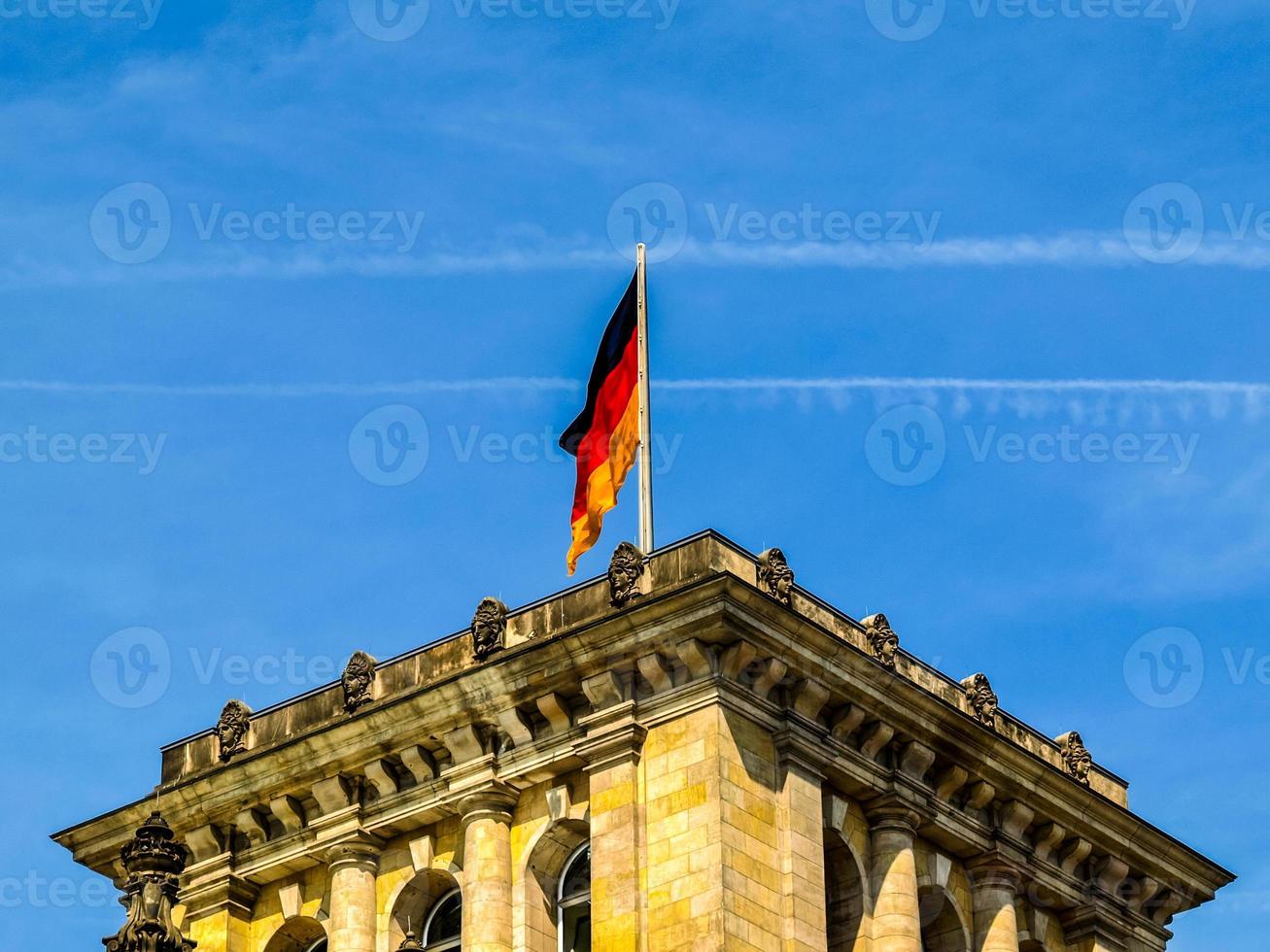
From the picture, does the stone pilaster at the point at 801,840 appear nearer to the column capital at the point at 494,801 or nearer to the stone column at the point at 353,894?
the column capital at the point at 494,801

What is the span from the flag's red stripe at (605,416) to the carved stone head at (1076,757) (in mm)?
12454

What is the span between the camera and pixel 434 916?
71.1 m

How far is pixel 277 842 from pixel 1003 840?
1585 centimetres

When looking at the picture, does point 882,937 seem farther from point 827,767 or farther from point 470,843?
point 470,843

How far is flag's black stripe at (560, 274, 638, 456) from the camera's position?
76438 mm

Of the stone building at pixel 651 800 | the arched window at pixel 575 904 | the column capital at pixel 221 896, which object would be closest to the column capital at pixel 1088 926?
the stone building at pixel 651 800

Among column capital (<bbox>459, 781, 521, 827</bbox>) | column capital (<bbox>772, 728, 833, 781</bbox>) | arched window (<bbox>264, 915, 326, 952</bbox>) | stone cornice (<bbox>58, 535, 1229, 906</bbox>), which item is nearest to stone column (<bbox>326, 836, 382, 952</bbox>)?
stone cornice (<bbox>58, 535, 1229, 906</bbox>)

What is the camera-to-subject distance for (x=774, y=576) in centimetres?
6906

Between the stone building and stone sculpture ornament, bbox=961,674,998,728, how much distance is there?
0.20 ft

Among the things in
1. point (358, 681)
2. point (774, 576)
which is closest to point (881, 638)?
point (774, 576)

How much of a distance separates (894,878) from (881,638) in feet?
17.5

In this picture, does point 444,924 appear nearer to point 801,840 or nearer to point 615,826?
point 615,826

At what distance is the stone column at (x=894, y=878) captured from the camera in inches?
2709

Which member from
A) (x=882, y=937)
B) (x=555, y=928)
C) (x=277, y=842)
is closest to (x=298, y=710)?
(x=277, y=842)
